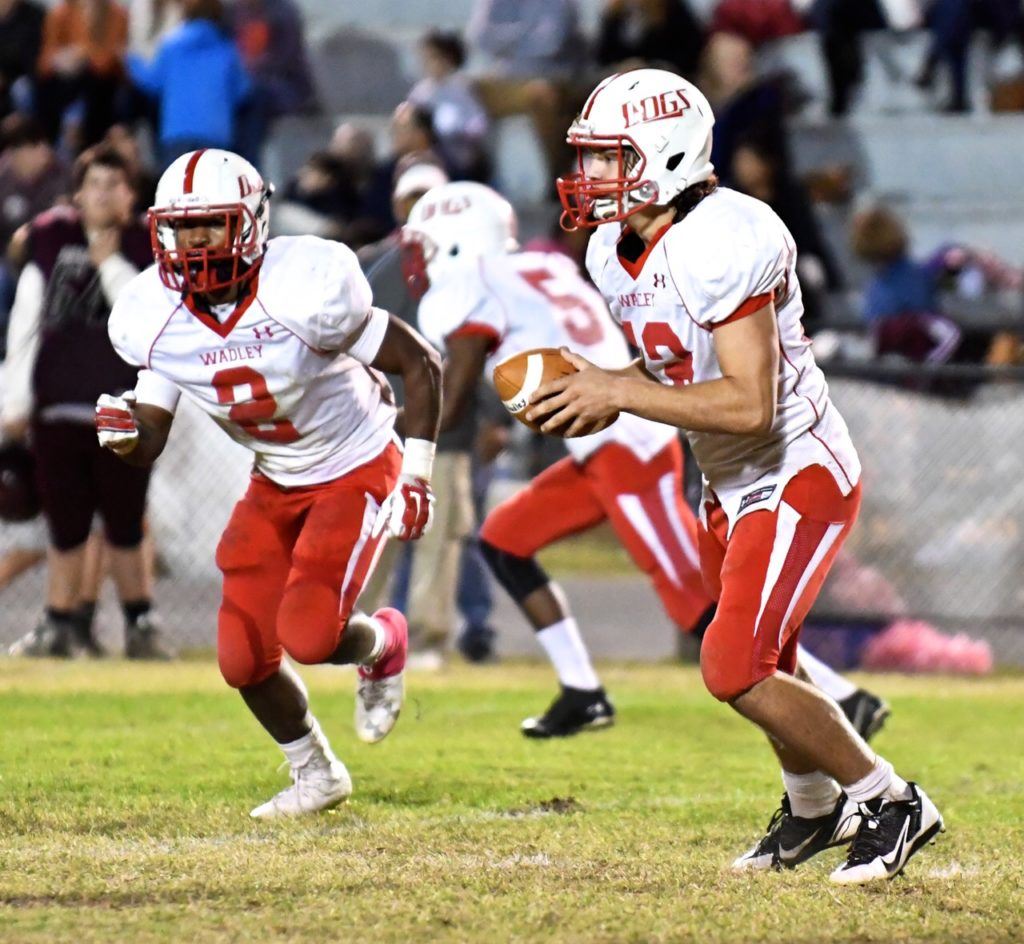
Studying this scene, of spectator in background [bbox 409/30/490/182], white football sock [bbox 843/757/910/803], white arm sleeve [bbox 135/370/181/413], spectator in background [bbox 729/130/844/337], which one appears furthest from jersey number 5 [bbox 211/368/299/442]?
spectator in background [bbox 409/30/490/182]

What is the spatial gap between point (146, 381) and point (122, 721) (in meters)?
2.05

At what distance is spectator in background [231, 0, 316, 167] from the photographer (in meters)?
13.0

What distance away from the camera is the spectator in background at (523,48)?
13.2m

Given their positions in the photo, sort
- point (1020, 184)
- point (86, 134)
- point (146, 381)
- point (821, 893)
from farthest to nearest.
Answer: point (1020, 184)
point (86, 134)
point (146, 381)
point (821, 893)

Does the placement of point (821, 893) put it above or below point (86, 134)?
below

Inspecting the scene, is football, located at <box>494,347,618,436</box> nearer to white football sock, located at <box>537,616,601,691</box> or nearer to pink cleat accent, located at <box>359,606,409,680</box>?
pink cleat accent, located at <box>359,606,409,680</box>

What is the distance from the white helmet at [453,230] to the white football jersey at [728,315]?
2814 millimetres

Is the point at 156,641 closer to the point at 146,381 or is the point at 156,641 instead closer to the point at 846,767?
the point at 146,381

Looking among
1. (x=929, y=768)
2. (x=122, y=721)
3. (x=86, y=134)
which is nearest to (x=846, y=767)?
(x=929, y=768)

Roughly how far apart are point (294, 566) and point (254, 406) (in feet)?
1.38

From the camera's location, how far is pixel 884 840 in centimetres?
421

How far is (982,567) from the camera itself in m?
8.45

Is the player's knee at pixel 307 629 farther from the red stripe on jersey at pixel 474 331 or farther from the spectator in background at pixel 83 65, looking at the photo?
the spectator in background at pixel 83 65

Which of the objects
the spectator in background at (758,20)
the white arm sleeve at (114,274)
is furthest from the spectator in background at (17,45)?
the white arm sleeve at (114,274)
